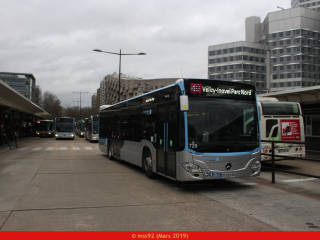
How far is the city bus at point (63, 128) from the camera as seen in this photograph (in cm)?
3928

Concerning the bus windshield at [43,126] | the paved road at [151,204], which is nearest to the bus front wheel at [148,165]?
the paved road at [151,204]

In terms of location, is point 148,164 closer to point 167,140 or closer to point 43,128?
point 167,140

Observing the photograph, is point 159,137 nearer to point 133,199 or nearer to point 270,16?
point 133,199

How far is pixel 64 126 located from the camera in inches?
1554

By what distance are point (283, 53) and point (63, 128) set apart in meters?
73.4

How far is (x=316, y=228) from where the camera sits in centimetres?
470

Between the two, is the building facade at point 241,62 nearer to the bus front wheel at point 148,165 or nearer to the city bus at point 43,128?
the city bus at point 43,128

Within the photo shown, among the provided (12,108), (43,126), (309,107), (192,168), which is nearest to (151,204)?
(192,168)

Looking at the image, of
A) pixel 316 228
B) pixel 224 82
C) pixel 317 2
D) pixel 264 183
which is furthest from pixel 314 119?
pixel 317 2

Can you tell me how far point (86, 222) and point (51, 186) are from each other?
11.5ft

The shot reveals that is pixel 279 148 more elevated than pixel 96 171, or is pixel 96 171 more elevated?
pixel 279 148

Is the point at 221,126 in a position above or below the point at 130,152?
above

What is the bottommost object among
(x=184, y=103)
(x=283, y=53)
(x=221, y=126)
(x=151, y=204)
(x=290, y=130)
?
(x=151, y=204)
